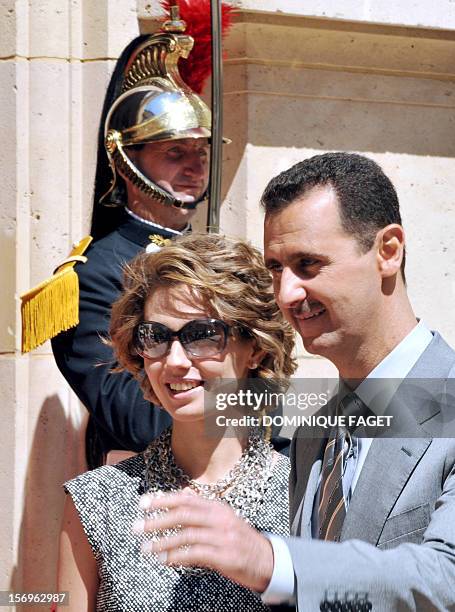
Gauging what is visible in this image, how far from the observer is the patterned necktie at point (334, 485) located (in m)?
1.86

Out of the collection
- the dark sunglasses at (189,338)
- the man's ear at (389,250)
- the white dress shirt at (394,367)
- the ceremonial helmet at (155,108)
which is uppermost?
the ceremonial helmet at (155,108)

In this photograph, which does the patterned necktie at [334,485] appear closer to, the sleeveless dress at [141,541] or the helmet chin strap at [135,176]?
the sleeveless dress at [141,541]

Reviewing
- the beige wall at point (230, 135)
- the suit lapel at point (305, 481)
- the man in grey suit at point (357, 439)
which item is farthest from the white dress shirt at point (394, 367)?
the beige wall at point (230, 135)

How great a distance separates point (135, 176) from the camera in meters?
3.48

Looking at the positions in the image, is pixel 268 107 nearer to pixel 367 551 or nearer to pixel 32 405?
pixel 32 405

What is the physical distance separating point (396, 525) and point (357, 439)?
8.4 inches

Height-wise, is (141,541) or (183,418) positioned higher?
(183,418)

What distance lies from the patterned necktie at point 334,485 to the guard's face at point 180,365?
0.57 m

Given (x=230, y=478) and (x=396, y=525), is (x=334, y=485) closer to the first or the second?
(x=396, y=525)

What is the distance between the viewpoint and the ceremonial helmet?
3449 millimetres

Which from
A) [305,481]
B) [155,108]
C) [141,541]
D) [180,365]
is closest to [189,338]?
[180,365]

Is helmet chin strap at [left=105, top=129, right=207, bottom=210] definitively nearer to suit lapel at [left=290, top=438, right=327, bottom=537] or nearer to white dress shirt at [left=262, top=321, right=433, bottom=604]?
suit lapel at [left=290, top=438, right=327, bottom=537]

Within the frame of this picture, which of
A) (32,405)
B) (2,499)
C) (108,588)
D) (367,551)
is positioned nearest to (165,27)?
(32,405)

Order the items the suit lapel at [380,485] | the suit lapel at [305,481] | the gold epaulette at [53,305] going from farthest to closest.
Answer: the gold epaulette at [53,305] → the suit lapel at [305,481] → the suit lapel at [380,485]
